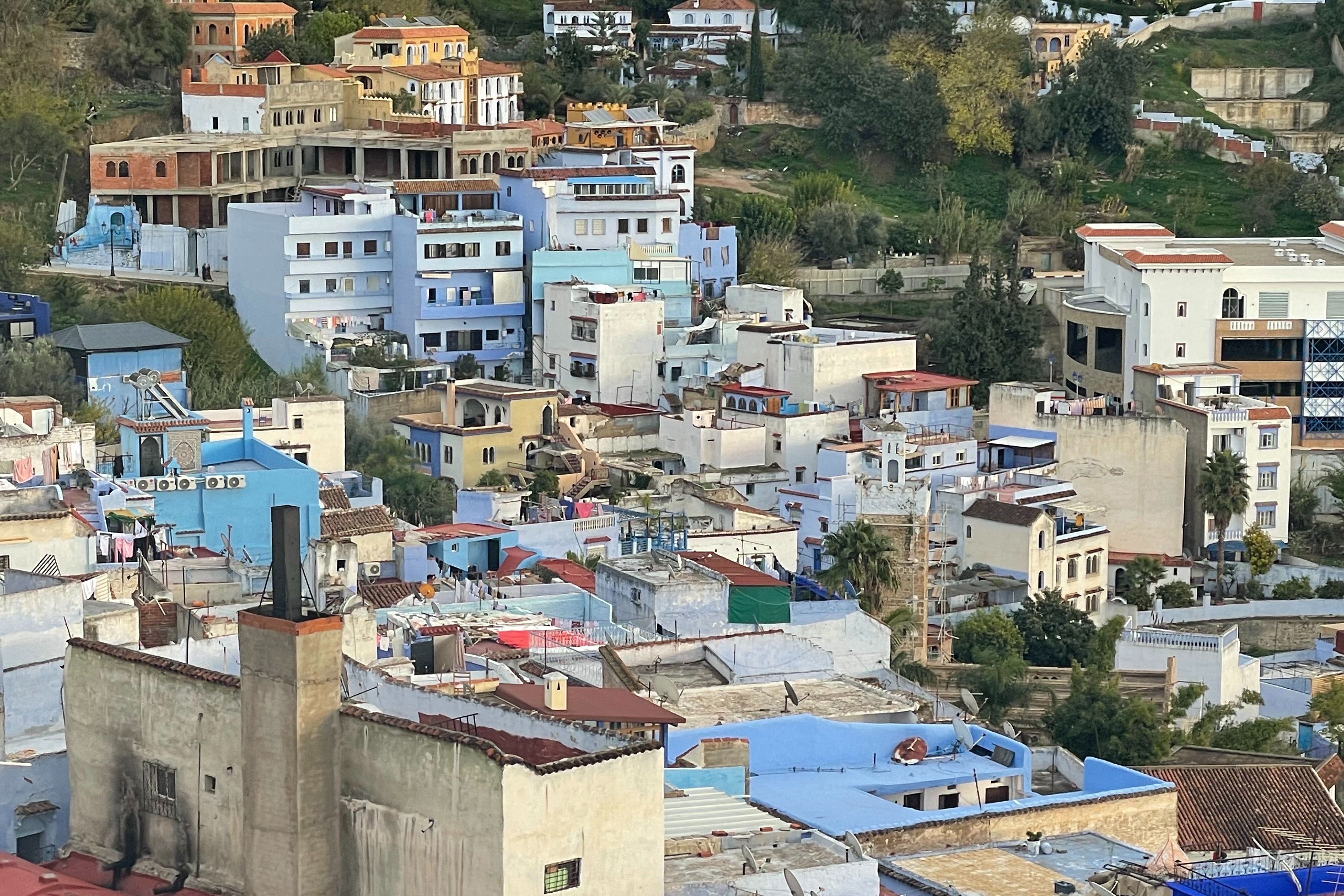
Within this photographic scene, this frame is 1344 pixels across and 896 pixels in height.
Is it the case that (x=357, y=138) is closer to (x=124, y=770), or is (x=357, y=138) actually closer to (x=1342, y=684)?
(x=1342, y=684)

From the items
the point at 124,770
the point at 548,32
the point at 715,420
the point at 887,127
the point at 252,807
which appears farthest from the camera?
the point at 548,32

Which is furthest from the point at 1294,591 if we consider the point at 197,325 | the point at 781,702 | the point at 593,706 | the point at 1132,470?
the point at 593,706

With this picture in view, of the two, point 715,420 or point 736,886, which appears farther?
point 715,420

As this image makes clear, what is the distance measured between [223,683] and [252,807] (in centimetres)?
88

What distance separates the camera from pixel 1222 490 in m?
43.2

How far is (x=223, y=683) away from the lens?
1902 cm

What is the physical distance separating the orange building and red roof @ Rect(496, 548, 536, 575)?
25149 mm

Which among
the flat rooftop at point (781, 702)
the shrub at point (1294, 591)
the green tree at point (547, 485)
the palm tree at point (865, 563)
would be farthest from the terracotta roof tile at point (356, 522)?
the shrub at point (1294, 591)

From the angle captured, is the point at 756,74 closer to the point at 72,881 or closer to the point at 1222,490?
the point at 1222,490

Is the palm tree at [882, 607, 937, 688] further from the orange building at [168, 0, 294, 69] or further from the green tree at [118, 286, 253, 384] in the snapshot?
the orange building at [168, 0, 294, 69]

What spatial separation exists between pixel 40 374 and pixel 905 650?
570 inches

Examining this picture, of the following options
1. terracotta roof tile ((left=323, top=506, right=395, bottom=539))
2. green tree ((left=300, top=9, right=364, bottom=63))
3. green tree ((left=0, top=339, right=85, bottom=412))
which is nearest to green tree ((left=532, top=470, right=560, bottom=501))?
terracotta roof tile ((left=323, top=506, right=395, bottom=539))

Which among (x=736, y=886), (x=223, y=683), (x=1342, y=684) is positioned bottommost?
(x=1342, y=684)

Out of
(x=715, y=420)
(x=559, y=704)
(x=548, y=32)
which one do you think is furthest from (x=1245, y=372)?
(x=559, y=704)
